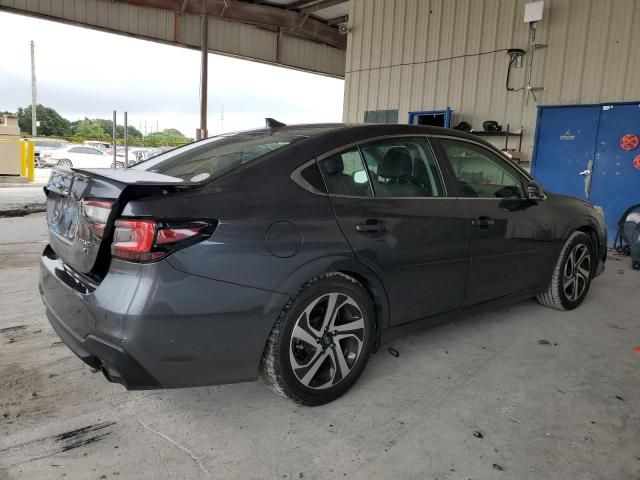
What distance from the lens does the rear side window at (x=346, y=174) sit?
2367 mm

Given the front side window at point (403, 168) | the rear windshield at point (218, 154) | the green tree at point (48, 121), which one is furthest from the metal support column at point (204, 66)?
the green tree at point (48, 121)

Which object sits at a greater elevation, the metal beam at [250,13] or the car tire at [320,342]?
the metal beam at [250,13]

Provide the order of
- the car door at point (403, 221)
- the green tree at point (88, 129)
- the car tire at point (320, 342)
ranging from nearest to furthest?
the car tire at point (320, 342) < the car door at point (403, 221) < the green tree at point (88, 129)

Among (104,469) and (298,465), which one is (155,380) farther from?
(298,465)

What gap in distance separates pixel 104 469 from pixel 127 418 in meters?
0.38

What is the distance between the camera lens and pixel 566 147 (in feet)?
24.8

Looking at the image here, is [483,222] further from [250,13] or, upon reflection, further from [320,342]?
[250,13]

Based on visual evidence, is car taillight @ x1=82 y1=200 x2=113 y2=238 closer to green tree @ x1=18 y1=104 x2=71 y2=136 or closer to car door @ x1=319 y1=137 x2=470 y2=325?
car door @ x1=319 y1=137 x2=470 y2=325

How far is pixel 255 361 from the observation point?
6.95ft

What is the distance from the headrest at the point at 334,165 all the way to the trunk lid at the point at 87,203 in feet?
2.31

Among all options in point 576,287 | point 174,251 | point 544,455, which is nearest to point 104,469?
point 174,251

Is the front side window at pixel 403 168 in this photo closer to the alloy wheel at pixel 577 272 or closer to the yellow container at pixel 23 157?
the alloy wheel at pixel 577 272

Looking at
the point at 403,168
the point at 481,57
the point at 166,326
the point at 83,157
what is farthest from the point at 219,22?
the point at 166,326

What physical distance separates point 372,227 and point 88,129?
59.7 m
